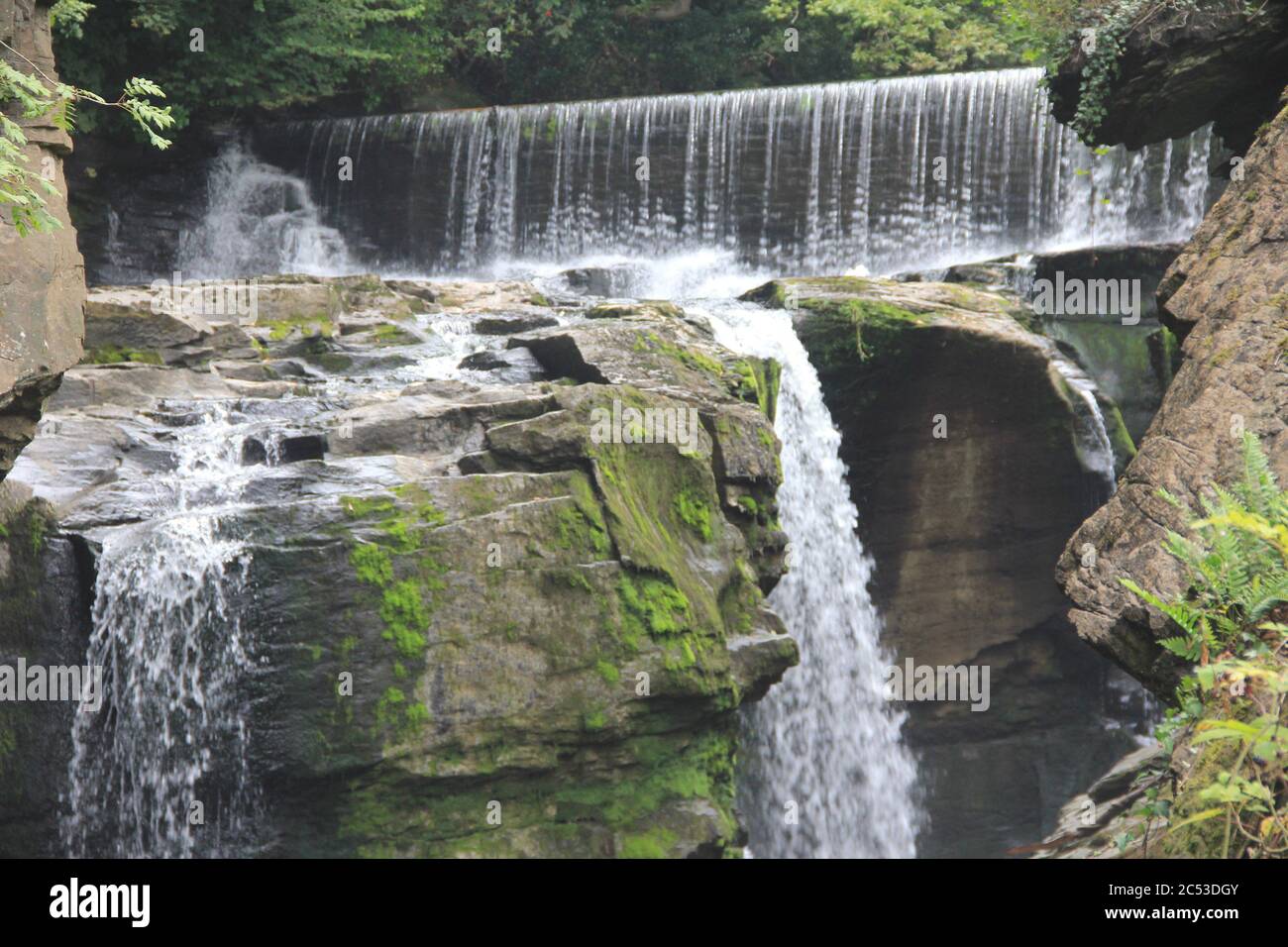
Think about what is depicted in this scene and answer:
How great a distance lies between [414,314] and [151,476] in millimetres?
4311

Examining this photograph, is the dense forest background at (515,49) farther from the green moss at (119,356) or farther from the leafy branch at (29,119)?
the leafy branch at (29,119)

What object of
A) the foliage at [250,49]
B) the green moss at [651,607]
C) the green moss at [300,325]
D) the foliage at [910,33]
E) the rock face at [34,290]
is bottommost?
the green moss at [651,607]

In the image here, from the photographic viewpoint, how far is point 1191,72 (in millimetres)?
9492

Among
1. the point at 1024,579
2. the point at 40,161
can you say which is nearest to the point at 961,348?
the point at 1024,579

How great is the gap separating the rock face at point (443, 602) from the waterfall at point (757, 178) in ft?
26.8

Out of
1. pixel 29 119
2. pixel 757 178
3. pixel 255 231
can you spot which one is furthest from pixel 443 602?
pixel 255 231

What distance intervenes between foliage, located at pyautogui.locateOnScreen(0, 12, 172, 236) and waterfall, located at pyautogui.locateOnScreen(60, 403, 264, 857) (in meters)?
2.09

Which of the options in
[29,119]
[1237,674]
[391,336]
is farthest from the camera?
[391,336]

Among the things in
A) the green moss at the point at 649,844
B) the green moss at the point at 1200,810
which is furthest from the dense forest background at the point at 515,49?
the green moss at the point at 1200,810

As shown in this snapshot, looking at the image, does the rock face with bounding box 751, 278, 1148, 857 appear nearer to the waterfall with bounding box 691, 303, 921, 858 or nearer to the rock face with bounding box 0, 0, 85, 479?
the waterfall with bounding box 691, 303, 921, 858

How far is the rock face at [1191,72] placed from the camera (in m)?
9.19

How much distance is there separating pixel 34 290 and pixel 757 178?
1252 centimetres

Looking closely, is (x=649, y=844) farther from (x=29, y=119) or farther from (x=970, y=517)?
(x=970, y=517)

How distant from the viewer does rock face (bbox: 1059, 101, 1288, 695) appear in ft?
21.0
